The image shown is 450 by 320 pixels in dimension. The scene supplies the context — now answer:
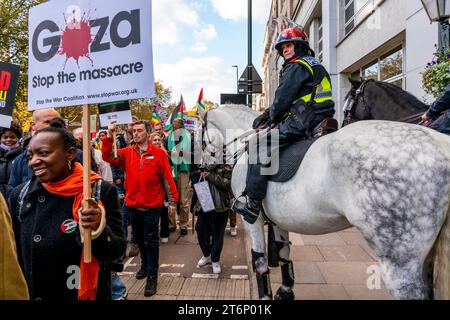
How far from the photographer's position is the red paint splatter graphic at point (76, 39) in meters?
2.18

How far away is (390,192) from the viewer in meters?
2.29

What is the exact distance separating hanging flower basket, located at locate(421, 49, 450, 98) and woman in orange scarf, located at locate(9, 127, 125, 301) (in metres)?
4.26

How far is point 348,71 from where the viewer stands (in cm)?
1159

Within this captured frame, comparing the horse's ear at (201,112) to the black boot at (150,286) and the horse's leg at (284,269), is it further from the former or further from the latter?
the black boot at (150,286)

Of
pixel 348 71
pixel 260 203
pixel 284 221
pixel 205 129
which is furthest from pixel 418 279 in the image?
pixel 348 71

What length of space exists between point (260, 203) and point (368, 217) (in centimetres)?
123

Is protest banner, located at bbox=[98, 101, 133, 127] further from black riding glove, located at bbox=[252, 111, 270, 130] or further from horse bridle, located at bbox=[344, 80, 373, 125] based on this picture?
horse bridle, located at bbox=[344, 80, 373, 125]

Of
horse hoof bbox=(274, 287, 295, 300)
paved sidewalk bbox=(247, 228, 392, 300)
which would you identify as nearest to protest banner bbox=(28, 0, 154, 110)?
horse hoof bbox=(274, 287, 295, 300)

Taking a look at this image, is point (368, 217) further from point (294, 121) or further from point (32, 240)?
point (32, 240)

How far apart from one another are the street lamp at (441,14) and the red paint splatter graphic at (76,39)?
4298mm

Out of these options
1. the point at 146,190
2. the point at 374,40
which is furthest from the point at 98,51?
the point at 374,40

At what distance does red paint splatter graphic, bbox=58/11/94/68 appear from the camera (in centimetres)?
218

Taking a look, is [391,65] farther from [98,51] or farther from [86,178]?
[86,178]

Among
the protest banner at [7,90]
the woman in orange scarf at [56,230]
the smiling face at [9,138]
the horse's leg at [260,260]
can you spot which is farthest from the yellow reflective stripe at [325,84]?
the smiling face at [9,138]
